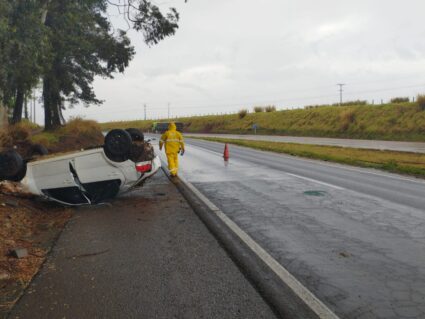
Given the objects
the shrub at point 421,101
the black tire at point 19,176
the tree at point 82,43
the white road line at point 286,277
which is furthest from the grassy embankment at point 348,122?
the black tire at point 19,176

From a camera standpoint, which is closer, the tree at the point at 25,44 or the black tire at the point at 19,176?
the black tire at the point at 19,176

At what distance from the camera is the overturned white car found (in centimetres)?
789

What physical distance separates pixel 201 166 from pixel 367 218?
9.82 m

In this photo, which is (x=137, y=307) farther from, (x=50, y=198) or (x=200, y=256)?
(x=50, y=198)

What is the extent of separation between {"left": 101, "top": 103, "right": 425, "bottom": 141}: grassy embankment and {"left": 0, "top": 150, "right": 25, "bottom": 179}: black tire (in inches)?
1380

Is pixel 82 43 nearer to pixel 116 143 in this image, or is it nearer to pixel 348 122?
pixel 116 143

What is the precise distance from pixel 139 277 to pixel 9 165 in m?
5.11

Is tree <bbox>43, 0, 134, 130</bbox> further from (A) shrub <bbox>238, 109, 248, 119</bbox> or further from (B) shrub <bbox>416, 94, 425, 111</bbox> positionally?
(A) shrub <bbox>238, 109, 248, 119</bbox>

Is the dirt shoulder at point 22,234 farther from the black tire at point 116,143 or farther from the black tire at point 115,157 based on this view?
the black tire at point 116,143

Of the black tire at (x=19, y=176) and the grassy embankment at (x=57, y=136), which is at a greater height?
the grassy embankment at (x=57, y=136)

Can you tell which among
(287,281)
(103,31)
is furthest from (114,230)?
(103,31)

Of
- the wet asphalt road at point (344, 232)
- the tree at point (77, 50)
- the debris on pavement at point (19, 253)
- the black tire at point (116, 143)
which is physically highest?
the tree at point (77, 50)

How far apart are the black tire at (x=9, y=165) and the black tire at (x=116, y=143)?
67.6 inches

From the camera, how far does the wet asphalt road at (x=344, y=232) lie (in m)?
3.76
